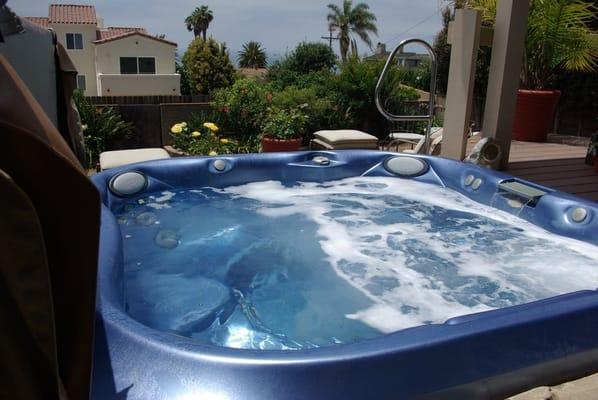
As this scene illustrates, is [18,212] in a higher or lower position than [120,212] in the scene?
higher

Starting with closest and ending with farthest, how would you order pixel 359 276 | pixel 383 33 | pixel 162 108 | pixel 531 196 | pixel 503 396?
1. pixel 503 396
2. pixel 359 276
3. pixel 531 196
4. pixel 162 108
5. pixel 383 33

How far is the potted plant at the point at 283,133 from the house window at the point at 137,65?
22644 mm

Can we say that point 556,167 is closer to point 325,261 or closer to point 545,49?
point 545,49

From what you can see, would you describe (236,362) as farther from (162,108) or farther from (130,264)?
(162,108)

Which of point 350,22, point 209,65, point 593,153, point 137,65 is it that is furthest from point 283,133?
point 350,22

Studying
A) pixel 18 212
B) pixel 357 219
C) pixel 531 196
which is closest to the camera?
pixel 18 212

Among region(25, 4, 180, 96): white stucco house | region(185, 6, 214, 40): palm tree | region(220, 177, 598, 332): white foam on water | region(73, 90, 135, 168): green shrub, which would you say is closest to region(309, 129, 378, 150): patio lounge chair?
region(220, 177, 598, 332): white foam on water

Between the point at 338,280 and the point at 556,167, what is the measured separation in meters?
2.84

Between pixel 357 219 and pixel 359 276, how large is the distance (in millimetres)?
942

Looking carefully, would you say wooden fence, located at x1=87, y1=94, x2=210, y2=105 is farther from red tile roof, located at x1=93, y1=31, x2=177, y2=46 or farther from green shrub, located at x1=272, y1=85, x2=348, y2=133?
red tile roof, located at x1=93, y1=31, x2=177, y2=46

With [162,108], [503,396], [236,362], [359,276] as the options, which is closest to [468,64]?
[359,276]

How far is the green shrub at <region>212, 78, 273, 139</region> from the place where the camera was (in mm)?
7266

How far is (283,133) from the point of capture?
6141 mm

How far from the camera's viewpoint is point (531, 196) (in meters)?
3.40
